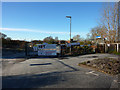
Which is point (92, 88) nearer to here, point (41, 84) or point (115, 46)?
point (41, 84)

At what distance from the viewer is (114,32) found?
18.5m

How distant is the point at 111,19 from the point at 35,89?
20.4 meters

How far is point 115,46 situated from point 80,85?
604 inches

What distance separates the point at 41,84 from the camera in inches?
144

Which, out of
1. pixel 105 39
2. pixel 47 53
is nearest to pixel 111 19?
pixel 105 39

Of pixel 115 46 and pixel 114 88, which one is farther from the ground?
pixel 115 46

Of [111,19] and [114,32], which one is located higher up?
[111,19]

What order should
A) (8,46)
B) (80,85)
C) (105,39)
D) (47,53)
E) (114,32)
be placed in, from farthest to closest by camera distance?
(105,39) → (114,32) → (8,46) → (47,53) → (80,85)

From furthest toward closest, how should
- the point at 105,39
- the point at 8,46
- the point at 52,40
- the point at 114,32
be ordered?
the point at 105,39, the point at 114,32, the point at 8,46, the point at 52,40

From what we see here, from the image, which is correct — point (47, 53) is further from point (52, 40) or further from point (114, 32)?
point (114, 32)

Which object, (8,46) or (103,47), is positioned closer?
(8,46)

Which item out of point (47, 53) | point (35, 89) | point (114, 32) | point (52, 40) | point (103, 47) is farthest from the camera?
point (114, 32)

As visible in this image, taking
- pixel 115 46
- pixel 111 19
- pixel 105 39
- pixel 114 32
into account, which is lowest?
pixel 115 46

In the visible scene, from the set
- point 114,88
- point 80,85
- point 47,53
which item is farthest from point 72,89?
point 47,53
